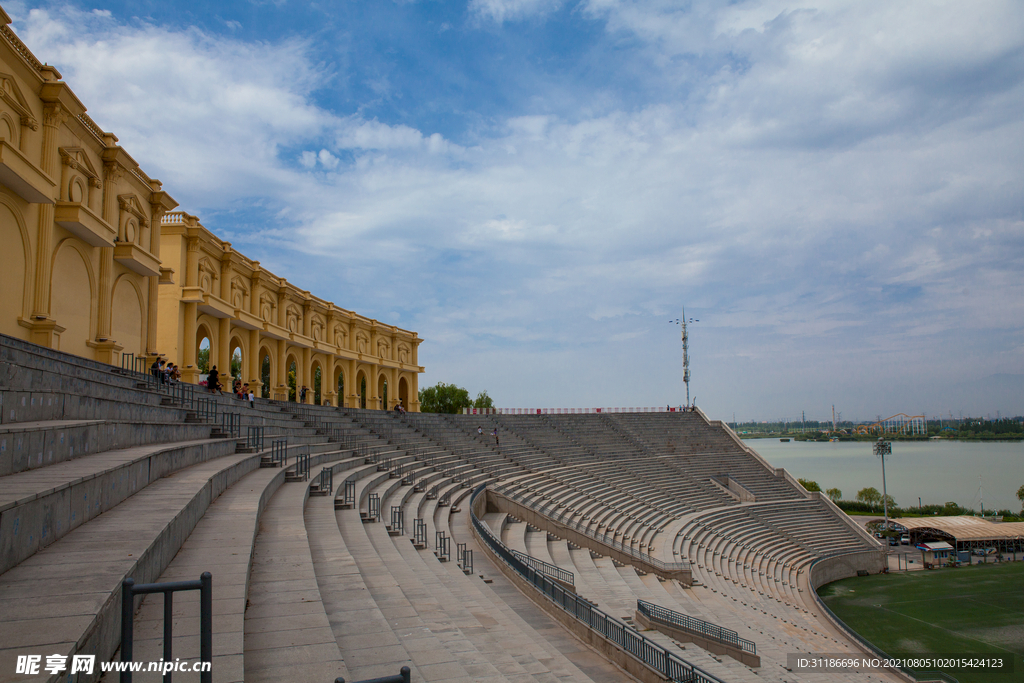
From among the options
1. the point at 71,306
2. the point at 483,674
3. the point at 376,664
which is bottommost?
the point at 483,674

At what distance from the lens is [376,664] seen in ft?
14.9

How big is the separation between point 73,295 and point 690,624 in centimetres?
1680

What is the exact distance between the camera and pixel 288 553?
22.4 feet

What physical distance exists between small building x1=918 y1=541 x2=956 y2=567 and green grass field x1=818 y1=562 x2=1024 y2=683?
45.7 inches

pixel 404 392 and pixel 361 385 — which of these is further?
pixel 404 392

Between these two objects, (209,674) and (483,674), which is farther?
(483,674)

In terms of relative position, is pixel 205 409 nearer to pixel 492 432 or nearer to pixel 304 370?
pixel 304 370

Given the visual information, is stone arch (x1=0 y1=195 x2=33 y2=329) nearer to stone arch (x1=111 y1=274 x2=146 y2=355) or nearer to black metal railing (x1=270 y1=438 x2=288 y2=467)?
stone arch (x1=111 y1=274 x2=146 y2=355)

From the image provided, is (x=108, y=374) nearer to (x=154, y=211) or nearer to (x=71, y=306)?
(x=71, y=306)

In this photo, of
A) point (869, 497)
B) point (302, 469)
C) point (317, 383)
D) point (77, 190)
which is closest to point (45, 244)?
point (77, 190)

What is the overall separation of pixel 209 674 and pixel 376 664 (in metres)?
1.82

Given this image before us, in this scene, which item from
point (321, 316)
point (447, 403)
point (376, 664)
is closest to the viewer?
point (376, 664)

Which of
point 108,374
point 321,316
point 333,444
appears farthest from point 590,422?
point 108,374

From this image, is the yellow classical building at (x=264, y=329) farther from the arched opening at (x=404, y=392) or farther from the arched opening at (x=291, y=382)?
the arched opening at (x=291, y=382)
